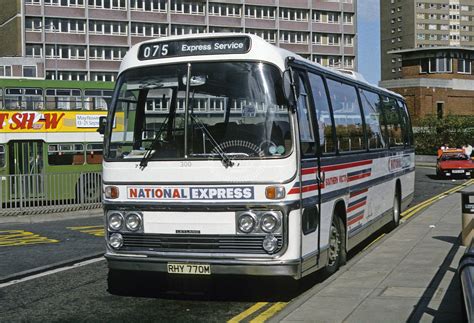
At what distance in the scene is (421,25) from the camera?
151 m

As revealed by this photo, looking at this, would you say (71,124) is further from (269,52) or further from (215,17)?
(215,17)

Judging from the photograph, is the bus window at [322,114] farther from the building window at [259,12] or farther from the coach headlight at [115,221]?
the building window at [259,12]

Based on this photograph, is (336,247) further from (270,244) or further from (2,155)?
(2,155)

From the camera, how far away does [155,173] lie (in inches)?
297

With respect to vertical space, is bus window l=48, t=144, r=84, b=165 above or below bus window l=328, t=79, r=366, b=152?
below

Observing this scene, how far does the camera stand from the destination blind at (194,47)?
298 inches

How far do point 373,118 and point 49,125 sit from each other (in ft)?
49.4

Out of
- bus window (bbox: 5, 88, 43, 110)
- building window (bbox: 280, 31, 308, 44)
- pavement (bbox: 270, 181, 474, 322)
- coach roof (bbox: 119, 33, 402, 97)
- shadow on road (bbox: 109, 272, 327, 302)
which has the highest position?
building window (bbox: 280, 31, 308, 44)

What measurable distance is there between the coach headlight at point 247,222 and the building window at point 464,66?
72.9 metres

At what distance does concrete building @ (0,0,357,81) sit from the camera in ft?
271

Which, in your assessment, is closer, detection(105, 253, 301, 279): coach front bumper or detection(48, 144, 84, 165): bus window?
detection(105, 253, 301, 279): coach front bumper

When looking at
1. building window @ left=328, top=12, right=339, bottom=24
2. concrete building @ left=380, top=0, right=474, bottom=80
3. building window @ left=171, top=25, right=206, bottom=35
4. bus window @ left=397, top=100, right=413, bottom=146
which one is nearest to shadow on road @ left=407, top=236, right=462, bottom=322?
bus window @ left=397, top=100, right=413, bottom=146

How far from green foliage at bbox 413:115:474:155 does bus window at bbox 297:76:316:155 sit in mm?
49513

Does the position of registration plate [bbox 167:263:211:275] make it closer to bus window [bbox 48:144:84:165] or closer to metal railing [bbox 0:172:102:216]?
metal railing [bbox 0:172:102:216]
